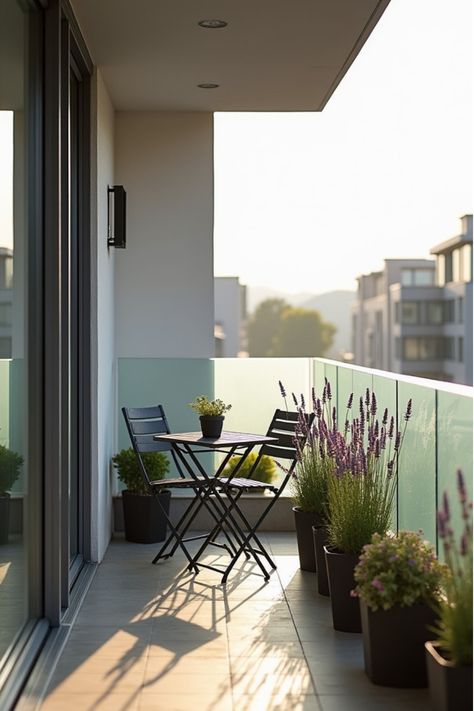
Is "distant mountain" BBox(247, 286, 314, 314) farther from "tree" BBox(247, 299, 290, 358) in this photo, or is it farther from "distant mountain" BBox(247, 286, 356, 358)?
"tree" BBox(247, 299, 290, 358)

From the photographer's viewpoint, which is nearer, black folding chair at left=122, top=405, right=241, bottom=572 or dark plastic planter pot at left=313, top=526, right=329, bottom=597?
dark plastic planter pot at left=313, top=526, right=329, bottom=597

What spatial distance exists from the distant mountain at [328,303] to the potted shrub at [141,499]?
180 ft

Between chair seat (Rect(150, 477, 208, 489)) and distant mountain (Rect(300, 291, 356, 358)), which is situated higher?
distant mountain (Rect(300, 291, 356, 358))

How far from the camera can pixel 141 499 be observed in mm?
6820

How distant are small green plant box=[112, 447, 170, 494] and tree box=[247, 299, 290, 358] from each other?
62.7m

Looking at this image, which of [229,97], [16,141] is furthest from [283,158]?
[16,141]

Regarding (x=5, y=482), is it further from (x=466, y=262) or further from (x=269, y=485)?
(x=466, y=262)

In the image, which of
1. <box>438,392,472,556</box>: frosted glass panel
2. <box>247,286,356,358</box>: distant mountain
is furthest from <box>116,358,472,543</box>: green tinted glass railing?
<box>247,286,356,358</box>: distant mountain

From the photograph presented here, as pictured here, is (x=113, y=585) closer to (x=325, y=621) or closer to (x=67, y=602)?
(x=67, y=602)

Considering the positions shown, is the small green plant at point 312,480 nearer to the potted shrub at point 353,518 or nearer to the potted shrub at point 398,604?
the potted shrub at point 353,518

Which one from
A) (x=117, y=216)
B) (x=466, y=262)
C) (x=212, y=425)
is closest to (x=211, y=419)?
(x=212, y=425)

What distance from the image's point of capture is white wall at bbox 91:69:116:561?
20.4ft

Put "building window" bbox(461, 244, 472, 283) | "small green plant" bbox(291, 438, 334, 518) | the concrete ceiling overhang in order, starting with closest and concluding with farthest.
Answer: the concrete ceiling overhang → "small green plant" bbox(291, 438, 334, 518) → "building window" bbox(461, 244, 472, 283)

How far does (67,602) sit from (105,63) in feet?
10.1
